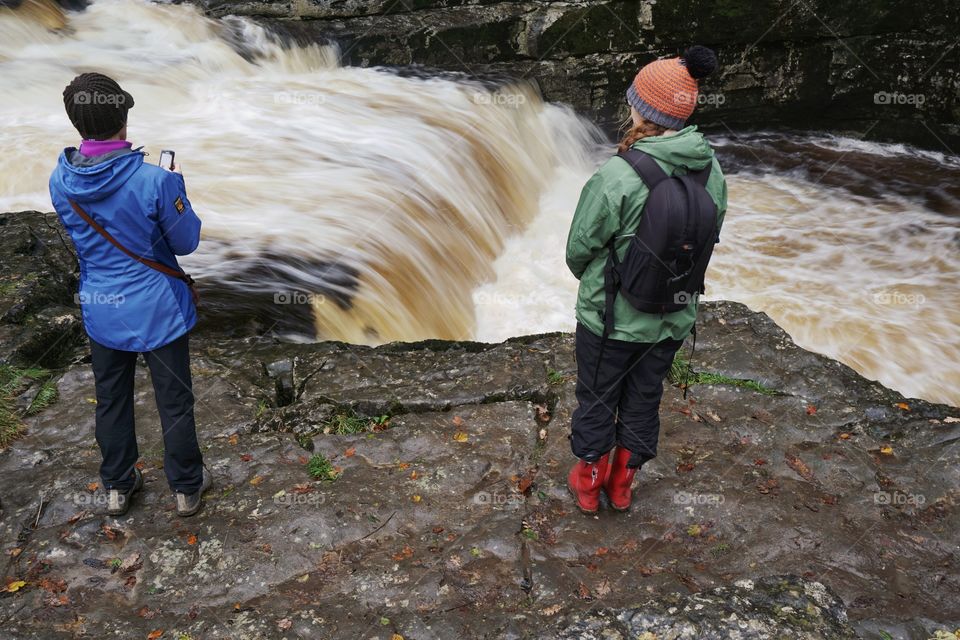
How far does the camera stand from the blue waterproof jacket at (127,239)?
9.61 feet

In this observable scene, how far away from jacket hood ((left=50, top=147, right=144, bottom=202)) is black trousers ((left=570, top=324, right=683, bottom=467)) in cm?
198

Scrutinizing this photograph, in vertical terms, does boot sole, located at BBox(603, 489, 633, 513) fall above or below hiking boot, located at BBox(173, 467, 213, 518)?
above

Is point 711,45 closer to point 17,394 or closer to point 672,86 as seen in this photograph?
point 672,86

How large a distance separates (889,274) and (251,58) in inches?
333

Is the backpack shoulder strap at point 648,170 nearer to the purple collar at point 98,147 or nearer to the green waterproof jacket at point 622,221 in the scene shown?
the green waterproof jacket at point 622,221

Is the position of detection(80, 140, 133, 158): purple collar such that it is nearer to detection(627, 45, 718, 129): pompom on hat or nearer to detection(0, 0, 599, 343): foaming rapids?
detection(627, 45, 718, 129): pompom on hat

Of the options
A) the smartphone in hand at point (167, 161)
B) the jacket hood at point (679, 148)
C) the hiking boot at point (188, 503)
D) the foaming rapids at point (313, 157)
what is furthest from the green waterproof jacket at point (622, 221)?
the foaming rapids at point (313, 157)

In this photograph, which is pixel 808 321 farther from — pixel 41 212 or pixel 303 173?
pixel 41 212

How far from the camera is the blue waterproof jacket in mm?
2928

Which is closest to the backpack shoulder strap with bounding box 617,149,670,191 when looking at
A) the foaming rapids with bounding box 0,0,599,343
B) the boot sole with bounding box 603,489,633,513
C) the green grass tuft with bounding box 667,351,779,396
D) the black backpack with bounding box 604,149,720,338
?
the black backpack with bounding box 604,149,720,338

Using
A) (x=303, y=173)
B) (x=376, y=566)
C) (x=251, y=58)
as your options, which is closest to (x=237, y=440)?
(x=376, y=566)

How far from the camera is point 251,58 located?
10.3 metres

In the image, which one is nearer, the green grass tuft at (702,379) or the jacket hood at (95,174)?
the jacket hood at (95,174)

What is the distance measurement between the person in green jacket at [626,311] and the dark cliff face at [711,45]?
8.50 metres
